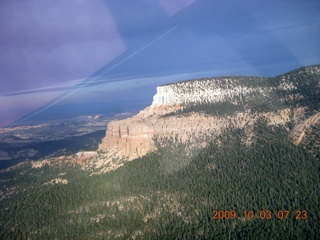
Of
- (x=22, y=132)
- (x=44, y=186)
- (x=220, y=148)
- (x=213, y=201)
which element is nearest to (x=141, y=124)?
(x=220, y=148)

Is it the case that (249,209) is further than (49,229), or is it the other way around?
(49,229)

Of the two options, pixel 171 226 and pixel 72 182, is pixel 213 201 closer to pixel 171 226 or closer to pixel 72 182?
pixel 171 226
